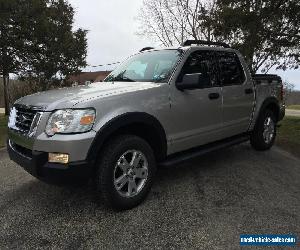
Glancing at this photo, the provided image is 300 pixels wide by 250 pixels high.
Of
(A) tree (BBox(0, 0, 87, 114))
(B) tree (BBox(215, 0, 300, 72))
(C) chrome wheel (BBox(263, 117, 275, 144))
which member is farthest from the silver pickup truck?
(A) tree (BBox(0, 0, 87, 114))

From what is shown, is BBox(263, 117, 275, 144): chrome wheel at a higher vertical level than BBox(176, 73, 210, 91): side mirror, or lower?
lower

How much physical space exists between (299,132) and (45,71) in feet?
35.3

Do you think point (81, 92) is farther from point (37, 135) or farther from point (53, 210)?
point (53, 210)

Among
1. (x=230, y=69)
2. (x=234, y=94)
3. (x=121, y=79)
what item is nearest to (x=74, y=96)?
(x=121, y=79)

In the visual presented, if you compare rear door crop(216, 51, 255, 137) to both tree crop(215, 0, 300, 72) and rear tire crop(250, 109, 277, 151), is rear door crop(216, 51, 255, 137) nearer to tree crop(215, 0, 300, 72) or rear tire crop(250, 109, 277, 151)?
rear tire crop(250, 109, 277, 151)

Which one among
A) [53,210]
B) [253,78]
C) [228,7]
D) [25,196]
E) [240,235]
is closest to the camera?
[240,235]

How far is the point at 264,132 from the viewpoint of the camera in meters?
6.84

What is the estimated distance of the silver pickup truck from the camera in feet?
12.1

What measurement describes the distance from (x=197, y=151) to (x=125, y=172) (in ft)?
4.58

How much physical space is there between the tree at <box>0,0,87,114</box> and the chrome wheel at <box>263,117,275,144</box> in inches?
363

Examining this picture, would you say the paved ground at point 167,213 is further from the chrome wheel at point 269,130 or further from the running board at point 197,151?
the chrome wheel at point 269,130

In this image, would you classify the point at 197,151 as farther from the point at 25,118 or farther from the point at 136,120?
the point at 25,118

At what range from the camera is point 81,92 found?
420cm

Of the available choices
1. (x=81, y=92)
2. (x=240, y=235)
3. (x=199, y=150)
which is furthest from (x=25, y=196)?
(x=240, y=235)
